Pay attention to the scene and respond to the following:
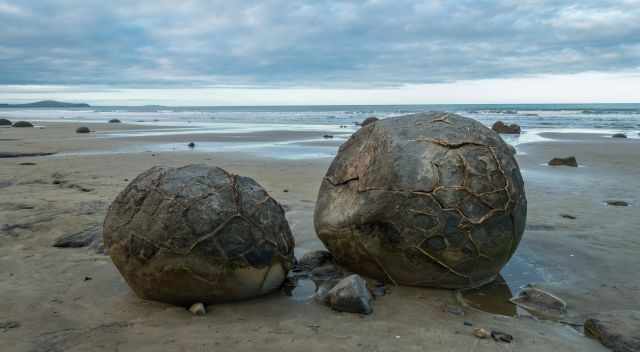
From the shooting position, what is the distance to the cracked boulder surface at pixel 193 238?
4.16 metres

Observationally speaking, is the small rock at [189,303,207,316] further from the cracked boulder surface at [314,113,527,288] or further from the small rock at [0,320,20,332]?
the cracked boulder surface at [314,113,527,288]

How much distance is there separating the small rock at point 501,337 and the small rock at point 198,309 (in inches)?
83.3

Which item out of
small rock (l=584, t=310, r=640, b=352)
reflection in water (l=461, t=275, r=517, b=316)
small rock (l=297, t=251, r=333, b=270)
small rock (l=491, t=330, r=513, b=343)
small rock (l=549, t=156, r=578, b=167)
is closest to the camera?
small rock (l=584, t=310, r=640, b=352)

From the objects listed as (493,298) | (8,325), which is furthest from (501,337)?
(8,325)

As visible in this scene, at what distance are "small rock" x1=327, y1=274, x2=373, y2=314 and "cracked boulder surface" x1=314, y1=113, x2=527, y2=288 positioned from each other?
0.53 meters

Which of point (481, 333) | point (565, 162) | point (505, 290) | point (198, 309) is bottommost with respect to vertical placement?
point (565, 162)

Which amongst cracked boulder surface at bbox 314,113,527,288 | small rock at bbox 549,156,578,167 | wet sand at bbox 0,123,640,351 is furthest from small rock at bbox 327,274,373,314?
small rock at bbox 549,156,578,167

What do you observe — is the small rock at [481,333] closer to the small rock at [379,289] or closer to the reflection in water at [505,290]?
the reflection in water at [505,290]

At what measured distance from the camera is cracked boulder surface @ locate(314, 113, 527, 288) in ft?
15.1

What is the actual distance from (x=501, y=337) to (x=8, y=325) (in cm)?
347

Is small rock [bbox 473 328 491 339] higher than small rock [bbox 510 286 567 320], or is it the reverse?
small rock [bbox 473 328 491 339]

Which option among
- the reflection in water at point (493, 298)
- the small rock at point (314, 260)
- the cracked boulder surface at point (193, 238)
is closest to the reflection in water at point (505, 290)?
the reflection in water at point (493, 298)

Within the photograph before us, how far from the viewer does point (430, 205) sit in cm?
456

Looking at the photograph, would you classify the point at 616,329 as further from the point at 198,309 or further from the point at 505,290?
the point at 198,309
